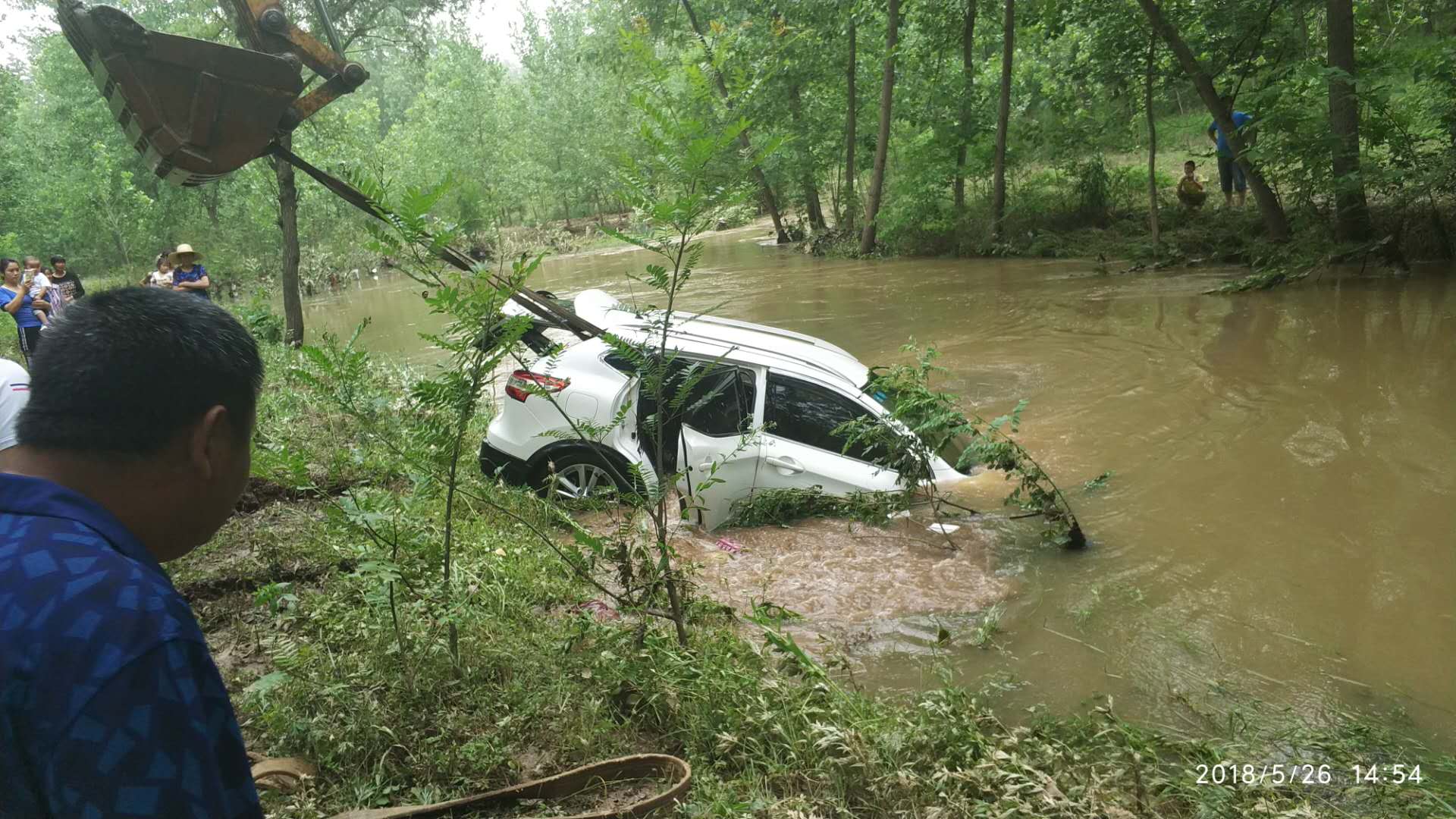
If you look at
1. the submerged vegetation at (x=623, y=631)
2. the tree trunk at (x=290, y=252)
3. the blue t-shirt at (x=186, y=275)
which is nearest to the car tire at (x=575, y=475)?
the submerged vegetation at (x=623, y=631)

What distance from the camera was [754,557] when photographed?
19.8 feet

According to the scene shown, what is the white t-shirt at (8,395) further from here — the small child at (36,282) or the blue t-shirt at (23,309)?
the small child at (36,282)

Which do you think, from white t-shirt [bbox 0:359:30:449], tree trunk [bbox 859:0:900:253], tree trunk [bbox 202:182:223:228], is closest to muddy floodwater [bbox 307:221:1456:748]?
white t-shirt [bbox 0:359:30:449]

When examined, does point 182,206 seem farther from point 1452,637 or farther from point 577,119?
point 1452,637

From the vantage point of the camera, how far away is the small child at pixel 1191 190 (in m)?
18.2

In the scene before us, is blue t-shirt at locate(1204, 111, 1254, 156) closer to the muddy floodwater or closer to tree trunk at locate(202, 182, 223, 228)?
the muddy floodwater

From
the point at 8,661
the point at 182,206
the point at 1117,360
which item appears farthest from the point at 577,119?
the point at 8,661

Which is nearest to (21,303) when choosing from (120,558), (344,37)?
(344,37)

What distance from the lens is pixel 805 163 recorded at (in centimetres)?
2723

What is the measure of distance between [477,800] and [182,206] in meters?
43.0

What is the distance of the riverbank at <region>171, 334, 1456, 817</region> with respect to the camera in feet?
10.3

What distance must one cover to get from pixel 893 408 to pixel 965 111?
59.1ft

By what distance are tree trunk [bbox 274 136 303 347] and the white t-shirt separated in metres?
10.5

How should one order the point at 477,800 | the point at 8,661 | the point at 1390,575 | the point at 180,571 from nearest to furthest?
the point at 8,661
the point at 477,800
the point at 180,571
the point at 1390,575
